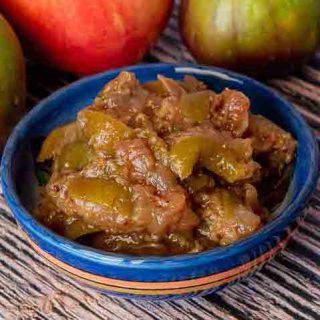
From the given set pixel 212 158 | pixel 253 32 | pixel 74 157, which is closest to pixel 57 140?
pixel 74 157

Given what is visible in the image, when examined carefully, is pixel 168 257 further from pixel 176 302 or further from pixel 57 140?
pixel 57 140

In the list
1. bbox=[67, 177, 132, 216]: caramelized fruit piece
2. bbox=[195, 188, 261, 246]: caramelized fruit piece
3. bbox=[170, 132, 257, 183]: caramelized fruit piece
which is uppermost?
bbox=[170, 132, 257, 183]: caramelized fruit piece

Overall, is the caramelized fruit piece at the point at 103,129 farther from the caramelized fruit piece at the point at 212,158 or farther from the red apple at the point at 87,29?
the red apple at the point at 87,29

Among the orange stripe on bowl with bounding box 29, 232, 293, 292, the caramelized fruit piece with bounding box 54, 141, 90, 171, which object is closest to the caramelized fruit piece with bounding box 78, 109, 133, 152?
the caramelized fruit piece with bounding box 54, 141, 90, 171

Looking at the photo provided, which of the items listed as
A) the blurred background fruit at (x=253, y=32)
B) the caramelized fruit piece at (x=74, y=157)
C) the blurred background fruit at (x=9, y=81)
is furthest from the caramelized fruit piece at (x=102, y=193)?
the blurred background fruit at (x=253, y=32)

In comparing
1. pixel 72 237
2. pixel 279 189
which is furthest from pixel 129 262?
pixel 279 189

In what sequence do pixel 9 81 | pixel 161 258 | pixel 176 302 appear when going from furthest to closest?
pixel 9 81
pixel 176 302
pixel 161 258

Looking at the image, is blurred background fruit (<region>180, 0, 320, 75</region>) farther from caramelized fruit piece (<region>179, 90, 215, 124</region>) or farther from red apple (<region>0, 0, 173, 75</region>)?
caramelized fruit piece (<region>179, 90, 215, 124</region>)
